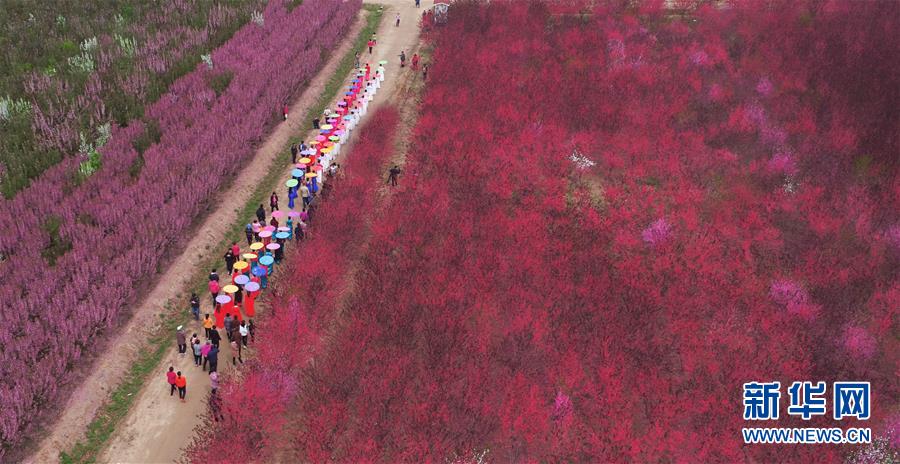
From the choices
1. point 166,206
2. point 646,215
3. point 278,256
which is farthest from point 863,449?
point 166,206

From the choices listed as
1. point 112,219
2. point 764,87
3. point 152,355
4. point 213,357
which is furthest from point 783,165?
point 112,219

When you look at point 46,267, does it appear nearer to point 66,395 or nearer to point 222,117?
point 66,395

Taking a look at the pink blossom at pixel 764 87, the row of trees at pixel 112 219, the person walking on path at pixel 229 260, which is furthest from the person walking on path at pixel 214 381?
the pink blossom at pixel 764 87

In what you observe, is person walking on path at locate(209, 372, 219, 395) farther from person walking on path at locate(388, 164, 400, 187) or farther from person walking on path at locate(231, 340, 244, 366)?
person walking on path at locate(388, 164, 400, 187)

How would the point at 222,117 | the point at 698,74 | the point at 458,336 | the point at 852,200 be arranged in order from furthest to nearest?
the point at 698,74, the point at 222,117, the point at 852,200, the point at 458,336

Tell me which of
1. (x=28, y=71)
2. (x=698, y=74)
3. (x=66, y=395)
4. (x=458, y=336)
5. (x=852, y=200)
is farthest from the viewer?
(x=698, y=74)

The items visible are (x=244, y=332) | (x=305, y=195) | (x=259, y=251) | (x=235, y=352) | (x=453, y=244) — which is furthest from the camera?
(x=305, y=195)

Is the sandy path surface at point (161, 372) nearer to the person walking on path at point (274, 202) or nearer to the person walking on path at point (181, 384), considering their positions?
the person walking on path at point (181, 384)

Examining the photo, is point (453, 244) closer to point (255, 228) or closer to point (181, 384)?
point (255, 228)

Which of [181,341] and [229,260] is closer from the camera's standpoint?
[181,341]
